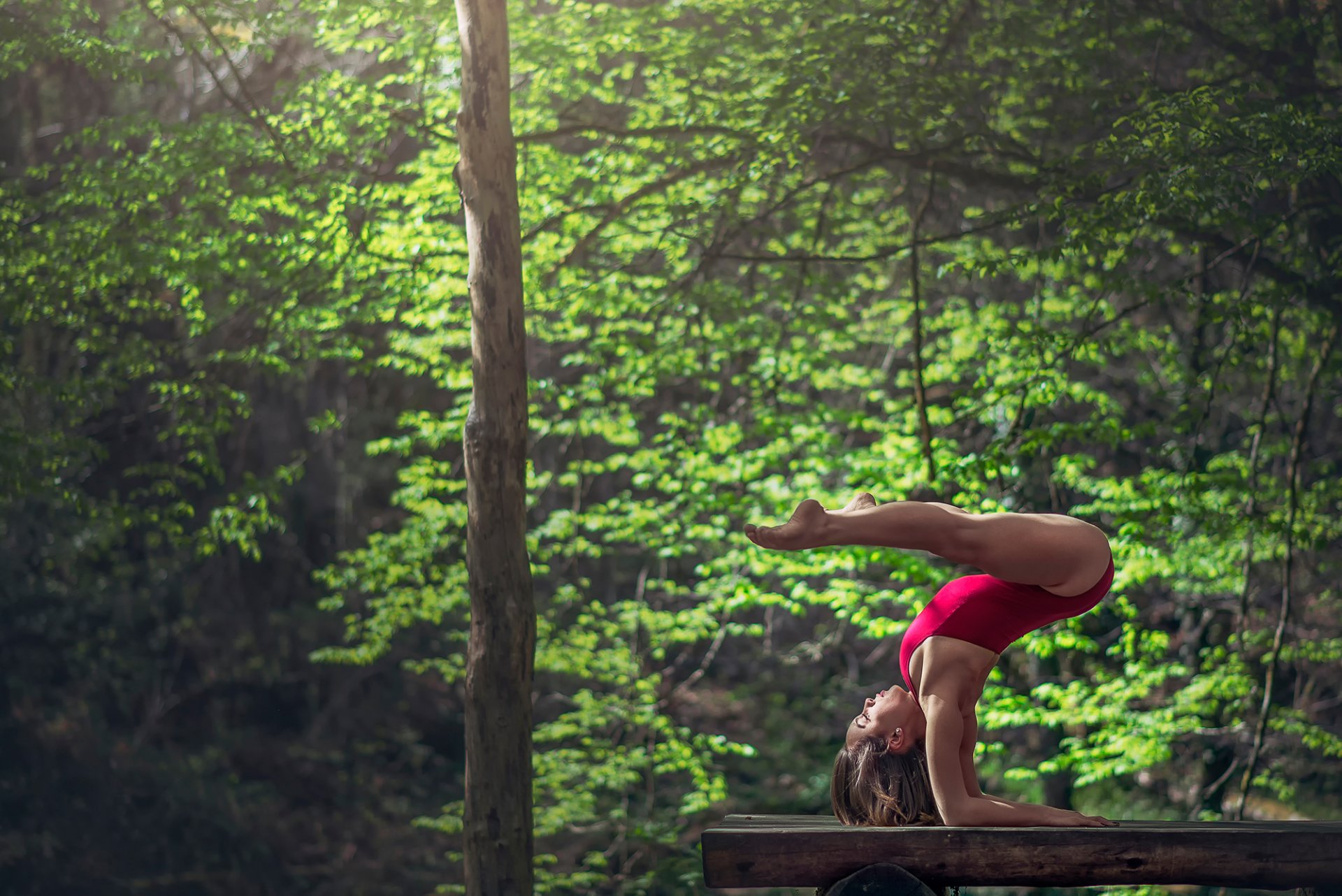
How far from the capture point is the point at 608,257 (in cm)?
777

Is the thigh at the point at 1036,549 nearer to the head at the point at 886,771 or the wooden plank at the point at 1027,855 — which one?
the head at the point at 886,771

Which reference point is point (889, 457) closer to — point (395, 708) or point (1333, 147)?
point (1333, 147)

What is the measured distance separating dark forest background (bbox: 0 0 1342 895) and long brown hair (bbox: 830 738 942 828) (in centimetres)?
249

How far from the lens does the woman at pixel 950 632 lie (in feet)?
8.85

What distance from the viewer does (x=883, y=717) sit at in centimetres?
306

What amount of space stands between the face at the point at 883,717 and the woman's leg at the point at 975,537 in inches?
18.9

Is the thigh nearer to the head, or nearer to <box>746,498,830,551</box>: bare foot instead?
<box>746,498,830,551</box>: bare foot

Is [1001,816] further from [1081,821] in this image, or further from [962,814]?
[1081,821]

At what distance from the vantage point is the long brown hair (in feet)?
9.74

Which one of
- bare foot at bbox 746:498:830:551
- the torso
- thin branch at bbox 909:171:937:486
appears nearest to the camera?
bare foot at bbox 746:498:830:551

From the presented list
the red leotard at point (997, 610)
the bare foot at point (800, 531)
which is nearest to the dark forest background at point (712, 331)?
the red leotard at point (997, 610)

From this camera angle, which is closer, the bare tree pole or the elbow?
the elbow

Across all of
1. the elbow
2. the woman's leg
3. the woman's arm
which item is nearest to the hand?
the woman's arm

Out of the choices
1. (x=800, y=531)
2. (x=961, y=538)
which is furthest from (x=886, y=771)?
(x=800, y=531)
